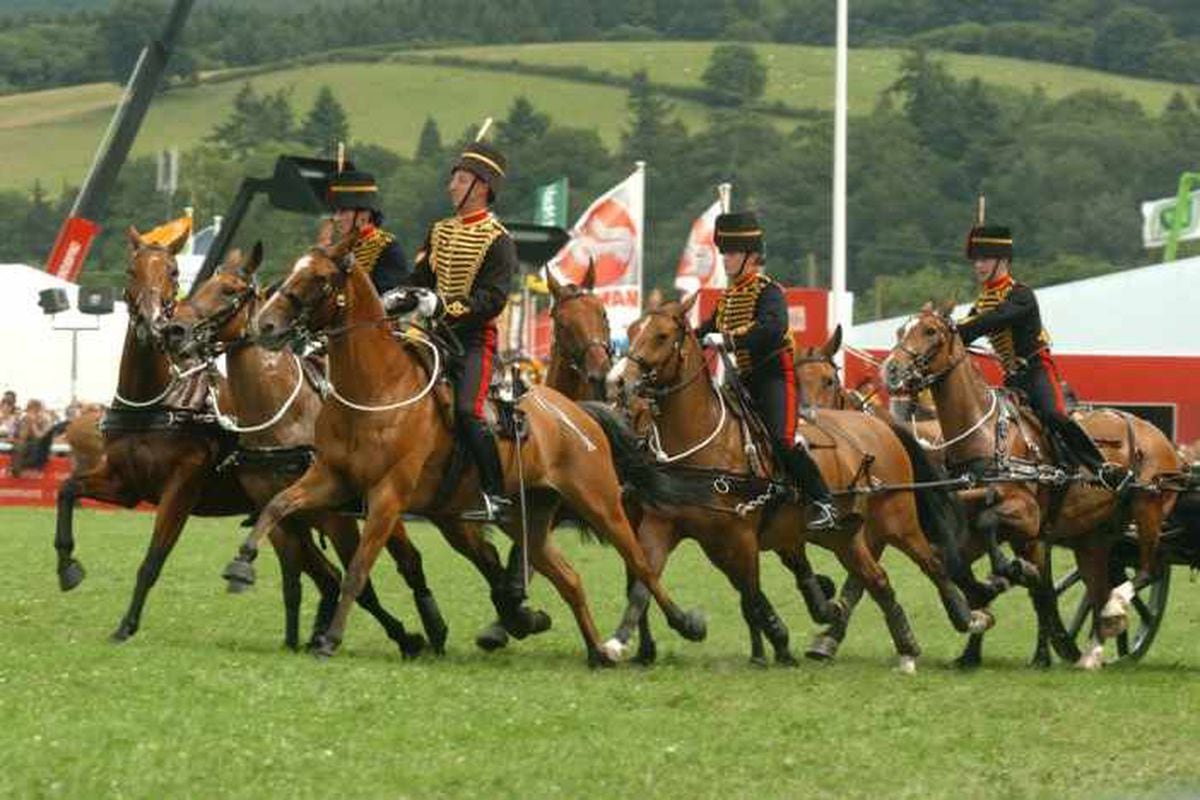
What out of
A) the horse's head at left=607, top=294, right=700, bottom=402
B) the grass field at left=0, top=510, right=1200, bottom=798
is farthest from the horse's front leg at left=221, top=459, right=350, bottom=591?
the horse's head at left=607, top=294, right=700, bottom=402

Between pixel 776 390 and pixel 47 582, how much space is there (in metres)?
8.78

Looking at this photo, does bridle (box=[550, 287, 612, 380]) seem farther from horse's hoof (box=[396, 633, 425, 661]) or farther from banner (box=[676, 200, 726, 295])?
banner (box=[676, 200, 726, 295])

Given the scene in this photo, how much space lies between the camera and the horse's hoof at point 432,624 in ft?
56.6

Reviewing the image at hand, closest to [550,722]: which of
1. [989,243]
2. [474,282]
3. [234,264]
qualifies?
[474,282]

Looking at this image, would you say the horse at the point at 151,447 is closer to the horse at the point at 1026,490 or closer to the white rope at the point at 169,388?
the white rope at the point at 169,388

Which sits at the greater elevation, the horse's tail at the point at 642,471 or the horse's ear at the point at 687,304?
the horse's ear at the point at 687,304

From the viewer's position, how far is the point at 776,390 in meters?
17.8

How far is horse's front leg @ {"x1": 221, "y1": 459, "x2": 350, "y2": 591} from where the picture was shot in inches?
581

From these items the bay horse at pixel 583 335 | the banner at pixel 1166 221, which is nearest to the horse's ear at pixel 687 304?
the bay horse at pixel 583 335

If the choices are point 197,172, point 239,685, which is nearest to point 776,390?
point 239,685

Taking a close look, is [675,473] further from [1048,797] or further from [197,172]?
[197,172]

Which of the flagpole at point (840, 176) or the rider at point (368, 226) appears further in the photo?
the flagpole at point (840, 176)

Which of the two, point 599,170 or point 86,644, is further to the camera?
point 599,170

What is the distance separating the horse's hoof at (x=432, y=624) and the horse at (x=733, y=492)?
112 cm
